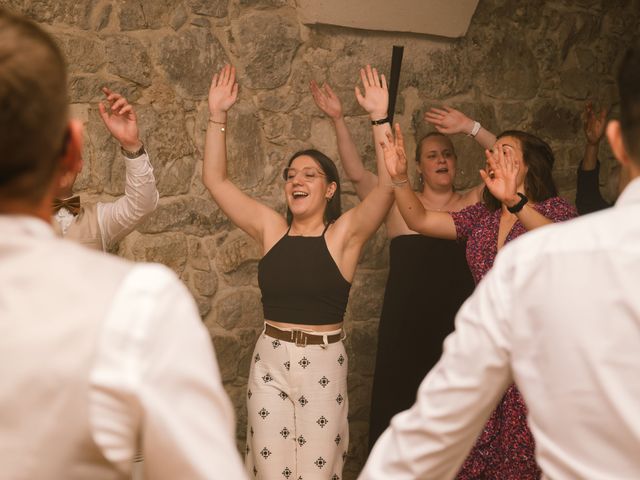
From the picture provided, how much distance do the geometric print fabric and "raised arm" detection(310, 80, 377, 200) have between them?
0.97 m

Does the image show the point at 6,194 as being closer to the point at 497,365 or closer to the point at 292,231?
the point at 497,365

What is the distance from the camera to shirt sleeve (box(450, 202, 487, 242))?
320 centimetres

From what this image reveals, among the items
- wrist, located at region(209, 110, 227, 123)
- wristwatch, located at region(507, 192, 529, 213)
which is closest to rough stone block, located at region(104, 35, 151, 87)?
wrist, located at region(209, 110, 227, 123)

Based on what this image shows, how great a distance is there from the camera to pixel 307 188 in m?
3.33

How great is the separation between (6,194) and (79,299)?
0.14m

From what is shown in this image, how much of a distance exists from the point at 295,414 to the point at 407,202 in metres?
0.91

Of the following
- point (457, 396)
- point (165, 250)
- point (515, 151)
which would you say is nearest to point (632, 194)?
point (457, 396)

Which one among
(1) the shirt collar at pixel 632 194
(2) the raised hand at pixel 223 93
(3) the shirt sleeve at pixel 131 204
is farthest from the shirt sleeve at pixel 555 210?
(1) the shirt collar at pixel 632 194

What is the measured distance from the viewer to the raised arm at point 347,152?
3.77m

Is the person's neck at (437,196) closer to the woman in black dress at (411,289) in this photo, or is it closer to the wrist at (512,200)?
the woman in black dress at (411,289)

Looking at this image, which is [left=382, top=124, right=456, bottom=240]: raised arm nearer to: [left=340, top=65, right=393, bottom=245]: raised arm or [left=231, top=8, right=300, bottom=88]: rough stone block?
[left=340, top=65, right=393, bottom=245]: raised arm

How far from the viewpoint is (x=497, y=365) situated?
1.14 metres

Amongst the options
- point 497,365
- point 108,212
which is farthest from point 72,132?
point 108,212

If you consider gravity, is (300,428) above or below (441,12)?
below
